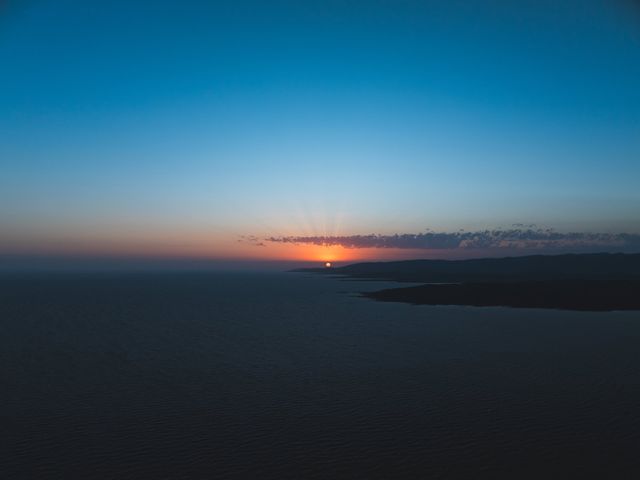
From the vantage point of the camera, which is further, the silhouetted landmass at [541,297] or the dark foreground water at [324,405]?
the silhouetted landmass at [541,297]

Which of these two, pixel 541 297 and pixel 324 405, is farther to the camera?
pixel 541 297

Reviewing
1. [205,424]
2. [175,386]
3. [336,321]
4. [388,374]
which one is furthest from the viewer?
[336,321]

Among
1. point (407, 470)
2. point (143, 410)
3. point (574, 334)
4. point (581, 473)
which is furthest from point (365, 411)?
point (574, 334)

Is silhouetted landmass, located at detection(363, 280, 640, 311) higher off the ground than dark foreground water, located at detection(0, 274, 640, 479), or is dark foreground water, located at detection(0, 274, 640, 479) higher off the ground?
dark foreground water, located at detection(0, 274, 640, 479)

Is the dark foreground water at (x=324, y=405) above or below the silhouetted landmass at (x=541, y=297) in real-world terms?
above

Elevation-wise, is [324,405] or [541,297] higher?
[324,405]

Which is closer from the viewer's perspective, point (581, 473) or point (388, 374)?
point (581, 473)

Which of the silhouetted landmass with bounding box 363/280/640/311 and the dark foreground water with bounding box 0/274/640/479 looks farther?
→ the silhouetted landmass with bounding box 363/280/640/311

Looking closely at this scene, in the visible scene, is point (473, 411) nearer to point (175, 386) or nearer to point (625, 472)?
point (625, 472)
